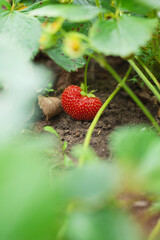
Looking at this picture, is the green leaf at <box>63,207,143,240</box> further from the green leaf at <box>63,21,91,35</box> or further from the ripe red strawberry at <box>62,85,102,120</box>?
the green leaf at <box>63,21,91,35</box>

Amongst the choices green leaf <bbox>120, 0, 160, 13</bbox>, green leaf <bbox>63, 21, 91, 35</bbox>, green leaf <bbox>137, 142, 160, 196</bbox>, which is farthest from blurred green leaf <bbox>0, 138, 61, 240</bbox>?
green leaf <bbox>63, 21, 91, 35</bbox>

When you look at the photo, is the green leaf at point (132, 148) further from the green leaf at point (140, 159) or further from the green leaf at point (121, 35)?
the green leaf at point (121, 35)

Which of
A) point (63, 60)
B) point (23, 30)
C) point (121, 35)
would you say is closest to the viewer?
point (121, 35)

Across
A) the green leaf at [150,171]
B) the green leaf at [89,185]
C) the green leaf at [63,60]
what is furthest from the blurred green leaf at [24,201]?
the green leaf at [63,60]

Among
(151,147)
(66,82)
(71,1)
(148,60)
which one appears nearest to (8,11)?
(71,1)

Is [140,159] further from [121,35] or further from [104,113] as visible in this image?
[104,113]

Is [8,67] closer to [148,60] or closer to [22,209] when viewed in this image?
[22,209]

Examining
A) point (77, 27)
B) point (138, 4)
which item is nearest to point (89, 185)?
point (138, 4)
